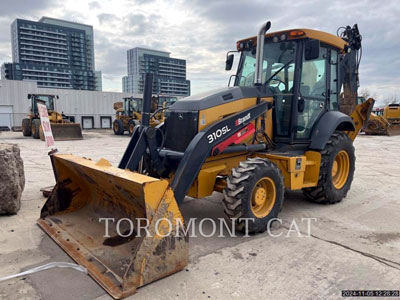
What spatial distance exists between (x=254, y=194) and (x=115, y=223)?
1704 millimetres

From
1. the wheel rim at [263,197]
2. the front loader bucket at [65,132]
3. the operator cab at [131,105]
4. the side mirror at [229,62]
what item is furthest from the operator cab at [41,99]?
the wheel rim at [263,197]

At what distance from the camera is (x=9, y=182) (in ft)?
14.7

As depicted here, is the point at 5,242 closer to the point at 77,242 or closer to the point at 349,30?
the point at 77,242

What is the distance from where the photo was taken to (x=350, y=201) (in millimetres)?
5605

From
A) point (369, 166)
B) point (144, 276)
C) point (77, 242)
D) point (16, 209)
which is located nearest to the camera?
point (144, 276)

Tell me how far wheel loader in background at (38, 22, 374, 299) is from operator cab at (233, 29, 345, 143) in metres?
0.02

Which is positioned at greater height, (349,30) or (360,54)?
(349,30)

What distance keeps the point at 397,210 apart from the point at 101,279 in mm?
4551

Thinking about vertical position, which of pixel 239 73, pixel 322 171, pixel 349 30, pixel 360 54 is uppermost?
pixel 349 30

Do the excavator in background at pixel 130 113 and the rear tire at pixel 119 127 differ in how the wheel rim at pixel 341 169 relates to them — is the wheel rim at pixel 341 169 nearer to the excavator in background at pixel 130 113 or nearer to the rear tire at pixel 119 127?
the excavator in background at pixel 130 113

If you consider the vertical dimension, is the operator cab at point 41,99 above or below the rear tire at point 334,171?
above

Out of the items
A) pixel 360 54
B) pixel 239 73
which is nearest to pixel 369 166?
pixel 360 54

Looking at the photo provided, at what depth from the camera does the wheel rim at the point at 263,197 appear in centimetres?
399

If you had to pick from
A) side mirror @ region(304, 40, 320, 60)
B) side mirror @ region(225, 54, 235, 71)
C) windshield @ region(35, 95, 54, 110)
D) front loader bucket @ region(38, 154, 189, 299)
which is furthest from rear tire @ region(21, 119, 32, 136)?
side mirror @ region(304, 40, 320, 60)
